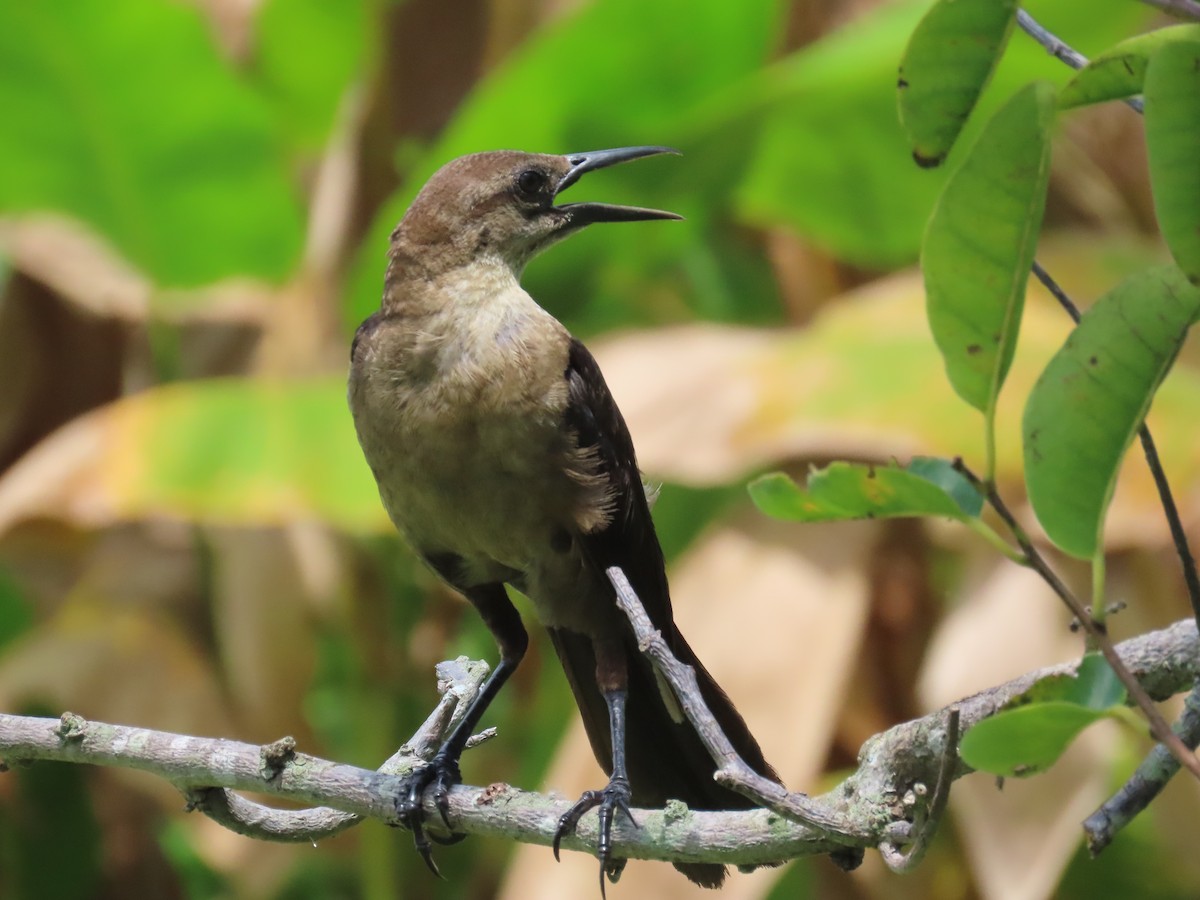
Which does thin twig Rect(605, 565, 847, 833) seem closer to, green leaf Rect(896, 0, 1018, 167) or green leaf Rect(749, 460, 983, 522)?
green leaf Rect(749, 460, 983, 522)

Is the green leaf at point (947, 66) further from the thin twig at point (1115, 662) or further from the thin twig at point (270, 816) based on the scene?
the thin twig at point (270, 816)

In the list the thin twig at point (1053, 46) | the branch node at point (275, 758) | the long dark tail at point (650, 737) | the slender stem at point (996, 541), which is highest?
the thin twig at point (1053, 46)

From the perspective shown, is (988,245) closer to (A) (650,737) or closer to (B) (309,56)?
(A) (650,737)

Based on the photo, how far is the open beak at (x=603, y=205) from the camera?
2764 millimetres

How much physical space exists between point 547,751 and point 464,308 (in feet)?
7.14

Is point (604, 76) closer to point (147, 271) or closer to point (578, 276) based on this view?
point (578, 276)

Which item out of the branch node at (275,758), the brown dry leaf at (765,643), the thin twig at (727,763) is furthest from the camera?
the brown dry leaf at (765,643)

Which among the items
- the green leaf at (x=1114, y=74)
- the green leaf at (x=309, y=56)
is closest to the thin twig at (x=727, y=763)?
the green leaf at (x=1114, y=74)

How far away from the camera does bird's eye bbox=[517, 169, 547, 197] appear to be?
2891 millimetres

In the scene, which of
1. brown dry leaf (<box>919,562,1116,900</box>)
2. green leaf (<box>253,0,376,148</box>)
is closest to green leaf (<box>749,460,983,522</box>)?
brown dry leaf (<box>919,562,1116,900</box>)

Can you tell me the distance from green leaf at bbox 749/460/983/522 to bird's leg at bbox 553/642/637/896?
2.04ft

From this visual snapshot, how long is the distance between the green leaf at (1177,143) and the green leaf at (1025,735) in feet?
1.30

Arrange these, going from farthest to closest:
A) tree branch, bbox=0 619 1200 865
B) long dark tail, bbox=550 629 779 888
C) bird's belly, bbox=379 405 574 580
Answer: long dark tail, bbox=550 629 779 888
bird's belly, bbox=379 405 574 580
tree branch, bbox=0 619 1200 865

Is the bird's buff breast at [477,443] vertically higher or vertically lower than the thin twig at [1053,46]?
lower
